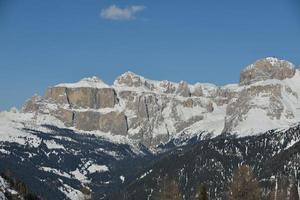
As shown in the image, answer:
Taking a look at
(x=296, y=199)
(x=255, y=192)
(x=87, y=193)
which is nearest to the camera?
(x=87, y=193)

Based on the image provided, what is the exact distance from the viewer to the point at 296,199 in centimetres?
15162

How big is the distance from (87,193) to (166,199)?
18.1 meters

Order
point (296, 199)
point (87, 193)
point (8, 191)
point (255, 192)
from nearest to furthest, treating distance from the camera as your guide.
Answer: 1. point (87, 193)
2. point (255, 192)
3. point (296, 199)
4. point (8, 191)

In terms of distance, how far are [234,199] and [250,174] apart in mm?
3817

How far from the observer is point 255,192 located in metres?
91.1

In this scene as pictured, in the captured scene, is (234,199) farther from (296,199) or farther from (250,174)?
(296,199)

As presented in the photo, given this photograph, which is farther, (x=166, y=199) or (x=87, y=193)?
(x=166, y=199)

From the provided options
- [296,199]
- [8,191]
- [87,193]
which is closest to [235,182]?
[87,193]

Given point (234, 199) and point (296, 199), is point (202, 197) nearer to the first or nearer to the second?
point (234, 199)

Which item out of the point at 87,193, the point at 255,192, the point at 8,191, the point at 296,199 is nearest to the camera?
the point at 87,193

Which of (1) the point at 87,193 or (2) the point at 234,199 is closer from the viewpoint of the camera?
(1) the point at 87,193

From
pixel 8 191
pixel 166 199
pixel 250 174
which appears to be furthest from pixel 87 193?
pixel 8 191

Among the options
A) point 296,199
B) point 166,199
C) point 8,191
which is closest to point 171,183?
point 166,199

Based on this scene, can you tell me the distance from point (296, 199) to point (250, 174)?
61806mm
